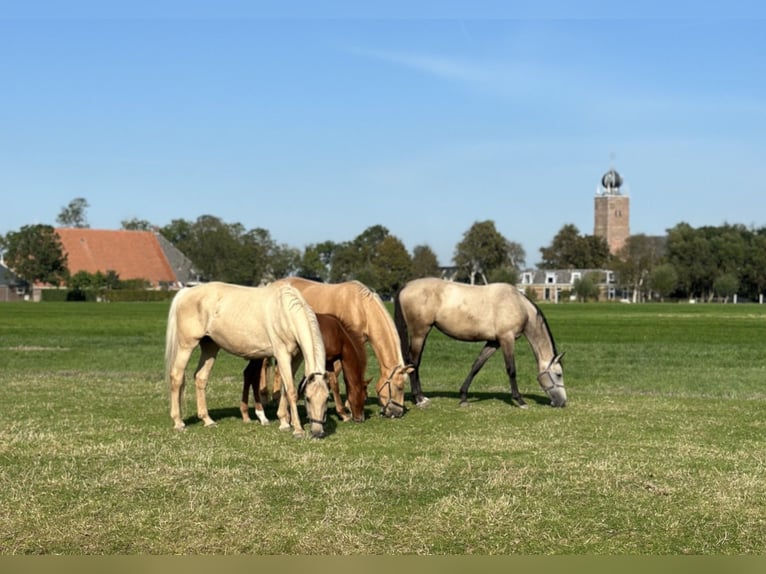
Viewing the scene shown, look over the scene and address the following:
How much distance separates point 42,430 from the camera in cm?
1273

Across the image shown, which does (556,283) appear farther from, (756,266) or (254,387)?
(254,387)

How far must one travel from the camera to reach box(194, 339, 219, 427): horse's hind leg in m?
13.7

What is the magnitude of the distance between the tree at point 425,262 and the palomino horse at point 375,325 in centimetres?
13298

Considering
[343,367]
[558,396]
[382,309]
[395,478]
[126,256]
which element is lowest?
[395,478]

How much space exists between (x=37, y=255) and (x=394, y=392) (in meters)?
112

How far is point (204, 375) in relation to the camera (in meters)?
13.9

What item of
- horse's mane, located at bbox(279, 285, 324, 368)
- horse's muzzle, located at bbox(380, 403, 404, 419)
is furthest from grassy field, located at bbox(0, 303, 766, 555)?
horse's mane, located at bbox(279, 285, 324, 368)

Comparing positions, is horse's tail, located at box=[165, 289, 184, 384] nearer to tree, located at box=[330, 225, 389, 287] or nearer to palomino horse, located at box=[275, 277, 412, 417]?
palomino horse, located at box=[275, 277, 412, 417]

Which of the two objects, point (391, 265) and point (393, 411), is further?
point (391, 265)

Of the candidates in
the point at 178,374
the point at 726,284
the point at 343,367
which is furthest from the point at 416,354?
the point at 726,284

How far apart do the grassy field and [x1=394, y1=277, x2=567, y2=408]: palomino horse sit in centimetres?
63

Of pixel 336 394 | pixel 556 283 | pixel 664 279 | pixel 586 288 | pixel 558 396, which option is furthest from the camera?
pixel 556 283

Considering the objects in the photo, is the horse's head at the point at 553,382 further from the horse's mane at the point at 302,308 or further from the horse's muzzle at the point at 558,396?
the horse's mane at the point at 302,308

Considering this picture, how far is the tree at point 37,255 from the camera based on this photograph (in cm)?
11819
